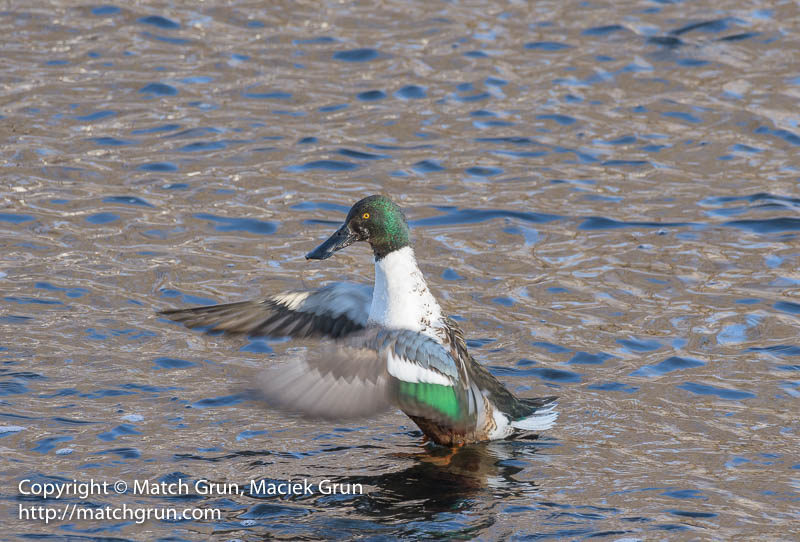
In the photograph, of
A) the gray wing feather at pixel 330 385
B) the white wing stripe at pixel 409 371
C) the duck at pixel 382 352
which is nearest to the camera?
the gray wing feather at pixel 330 385

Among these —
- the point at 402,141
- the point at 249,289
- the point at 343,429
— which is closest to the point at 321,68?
the point at 402,141

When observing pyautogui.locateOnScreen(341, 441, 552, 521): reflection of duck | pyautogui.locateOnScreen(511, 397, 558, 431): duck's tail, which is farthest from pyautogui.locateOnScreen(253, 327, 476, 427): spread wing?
pyautogui.locateOnScreen(511, 397, 558, 431): duck's tail

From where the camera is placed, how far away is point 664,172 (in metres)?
11.2

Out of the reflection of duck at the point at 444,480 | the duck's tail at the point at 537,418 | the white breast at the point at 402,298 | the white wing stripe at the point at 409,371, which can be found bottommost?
the reflection of duck at the point at 444,480

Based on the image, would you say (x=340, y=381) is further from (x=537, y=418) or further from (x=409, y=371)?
Result: (x=537, y=418)

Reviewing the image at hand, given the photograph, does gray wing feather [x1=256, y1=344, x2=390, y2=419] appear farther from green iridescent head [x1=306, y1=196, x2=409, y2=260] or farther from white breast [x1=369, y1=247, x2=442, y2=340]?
green iridescent head [x1=306, y1=196, x2=409, y2=260]

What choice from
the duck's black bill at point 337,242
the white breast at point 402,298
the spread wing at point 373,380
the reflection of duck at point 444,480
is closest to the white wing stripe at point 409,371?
the spread wing at point 373,380

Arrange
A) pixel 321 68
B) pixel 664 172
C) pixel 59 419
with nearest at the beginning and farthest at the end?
pixel 59 419 → pixel 664 172 → pixel 321 68

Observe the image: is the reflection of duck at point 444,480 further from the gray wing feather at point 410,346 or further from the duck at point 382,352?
the gray wing feather at point 410,346

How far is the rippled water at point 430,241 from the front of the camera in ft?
21.3

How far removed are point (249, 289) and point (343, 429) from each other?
7.01 feet

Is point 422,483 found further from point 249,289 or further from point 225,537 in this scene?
point 249,289

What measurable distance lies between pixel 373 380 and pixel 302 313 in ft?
4.00

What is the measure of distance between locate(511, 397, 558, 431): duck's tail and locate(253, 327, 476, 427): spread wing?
1.47 feet
